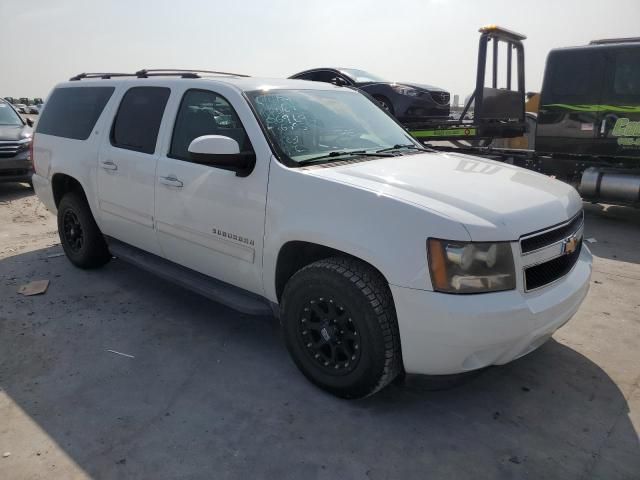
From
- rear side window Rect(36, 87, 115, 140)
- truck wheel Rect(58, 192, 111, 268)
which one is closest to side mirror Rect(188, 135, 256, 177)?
rear side window Rect(36, 87, 115, 140)

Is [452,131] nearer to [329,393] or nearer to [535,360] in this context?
[535,360]

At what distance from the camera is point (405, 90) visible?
32.8 feet

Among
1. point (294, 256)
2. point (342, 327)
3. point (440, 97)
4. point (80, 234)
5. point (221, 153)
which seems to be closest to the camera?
point (342, 327)

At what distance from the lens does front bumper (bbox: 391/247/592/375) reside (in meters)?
2.45

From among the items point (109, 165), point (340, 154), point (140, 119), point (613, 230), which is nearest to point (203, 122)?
point (140, 119)

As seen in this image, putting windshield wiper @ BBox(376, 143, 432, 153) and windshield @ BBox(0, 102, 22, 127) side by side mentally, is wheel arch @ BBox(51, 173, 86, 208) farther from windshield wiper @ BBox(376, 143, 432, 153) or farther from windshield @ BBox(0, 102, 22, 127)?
windshield @ BBox(0, 102, 22, 127)

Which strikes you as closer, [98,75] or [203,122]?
[203,122]

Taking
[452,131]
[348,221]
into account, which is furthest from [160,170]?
[452,131]

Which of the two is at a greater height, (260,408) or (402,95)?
(402,95)

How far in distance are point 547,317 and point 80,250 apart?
4.30 meters

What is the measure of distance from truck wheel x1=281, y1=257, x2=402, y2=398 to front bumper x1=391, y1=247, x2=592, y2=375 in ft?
0.37

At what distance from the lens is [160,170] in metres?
3.81

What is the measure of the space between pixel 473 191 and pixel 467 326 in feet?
2.58

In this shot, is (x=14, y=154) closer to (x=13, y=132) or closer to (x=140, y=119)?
(x=13, y=132)
